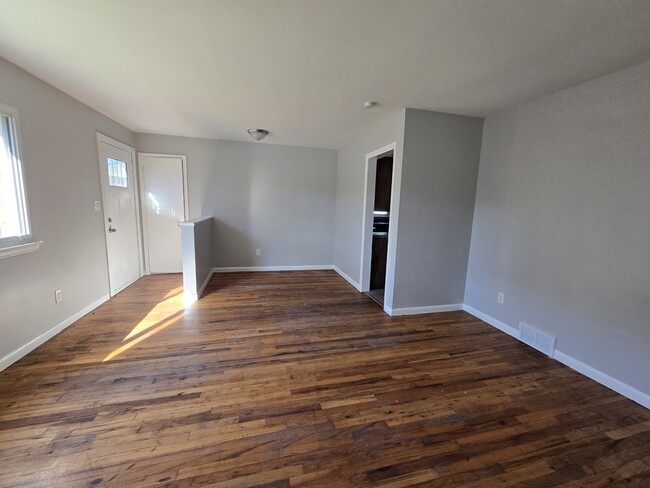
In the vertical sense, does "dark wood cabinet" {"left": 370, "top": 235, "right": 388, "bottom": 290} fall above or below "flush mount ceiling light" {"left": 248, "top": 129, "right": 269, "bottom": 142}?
below

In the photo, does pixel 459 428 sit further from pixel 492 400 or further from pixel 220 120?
pixel 220 120

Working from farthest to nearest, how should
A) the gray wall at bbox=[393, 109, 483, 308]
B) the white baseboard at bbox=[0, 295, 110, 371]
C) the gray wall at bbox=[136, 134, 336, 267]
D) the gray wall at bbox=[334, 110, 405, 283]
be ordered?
the gray wall at bbox=[136, 134, 336, 267], the gray wall at bbox=[334, 110, 405, 283], the gray wall at bbox=[393, 109, 483, 308], the white baseboard at bbox=[0, 295, 110, 371]

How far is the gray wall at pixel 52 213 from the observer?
217 cm

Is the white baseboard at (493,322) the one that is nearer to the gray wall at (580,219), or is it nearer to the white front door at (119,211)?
the gray wall at (580,219)

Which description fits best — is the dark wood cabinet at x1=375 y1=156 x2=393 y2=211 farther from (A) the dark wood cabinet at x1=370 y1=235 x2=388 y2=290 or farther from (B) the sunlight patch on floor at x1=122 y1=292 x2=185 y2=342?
(B) the sunlight patch on floor at x1=122 y1=292 x2=185 y2=342

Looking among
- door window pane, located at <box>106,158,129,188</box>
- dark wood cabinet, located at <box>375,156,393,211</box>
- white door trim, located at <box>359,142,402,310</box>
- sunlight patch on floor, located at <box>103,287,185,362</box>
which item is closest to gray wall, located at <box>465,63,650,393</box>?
white door trim, located at <box>359,142,402,310</box>

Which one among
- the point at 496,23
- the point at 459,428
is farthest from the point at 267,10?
the point at 459,428

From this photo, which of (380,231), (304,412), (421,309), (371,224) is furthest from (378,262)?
(304,412)

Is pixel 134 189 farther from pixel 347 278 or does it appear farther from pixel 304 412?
pixel 304 412

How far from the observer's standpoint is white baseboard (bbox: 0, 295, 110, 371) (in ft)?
6.83

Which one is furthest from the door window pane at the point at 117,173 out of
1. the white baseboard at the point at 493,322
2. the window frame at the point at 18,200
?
the white baseboard at the point at 493,322

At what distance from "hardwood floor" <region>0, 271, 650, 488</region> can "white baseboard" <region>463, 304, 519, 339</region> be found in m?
0.13

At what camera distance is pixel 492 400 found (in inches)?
74.7

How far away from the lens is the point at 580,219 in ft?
7.36
